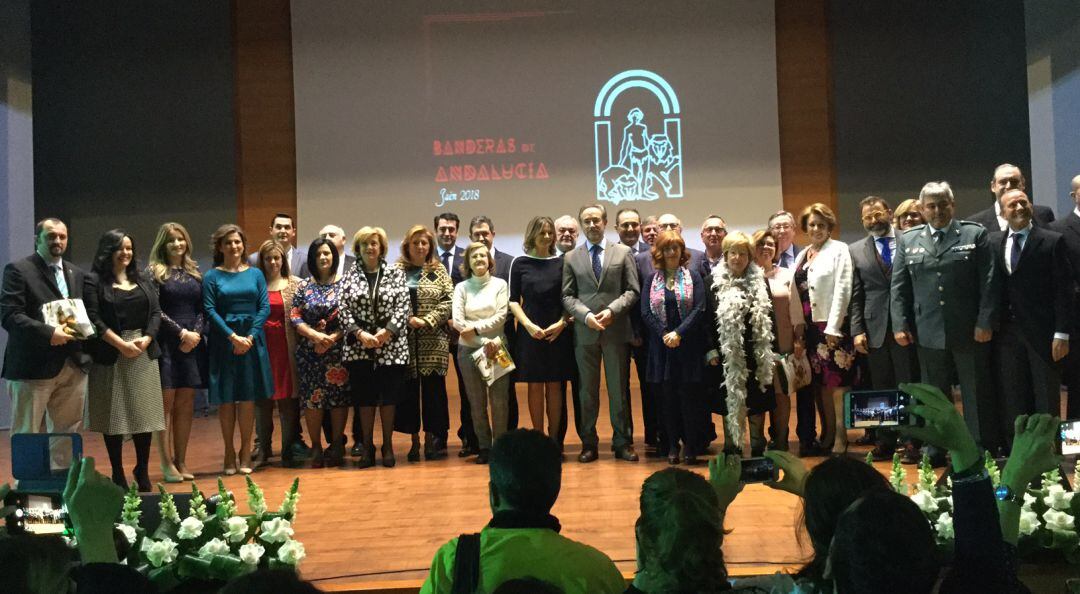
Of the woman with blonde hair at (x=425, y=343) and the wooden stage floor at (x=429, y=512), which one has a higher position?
the woman with blonde hair at (x=425, y=343)

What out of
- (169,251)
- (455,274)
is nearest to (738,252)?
(455,274)

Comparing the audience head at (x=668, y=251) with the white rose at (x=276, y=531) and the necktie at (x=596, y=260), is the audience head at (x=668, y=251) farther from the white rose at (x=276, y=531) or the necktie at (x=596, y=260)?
the white rose at (x=276, y=531)

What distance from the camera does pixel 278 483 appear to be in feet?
18.7

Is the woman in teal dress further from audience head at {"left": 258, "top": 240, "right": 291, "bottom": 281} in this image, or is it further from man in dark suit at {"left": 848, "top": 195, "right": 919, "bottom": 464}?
man in dark suit at {"left": 848, "top": 195, "right": 919, "bottom": 464}

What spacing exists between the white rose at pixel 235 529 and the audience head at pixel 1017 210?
13.1 feet

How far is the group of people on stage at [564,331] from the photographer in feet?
17.4

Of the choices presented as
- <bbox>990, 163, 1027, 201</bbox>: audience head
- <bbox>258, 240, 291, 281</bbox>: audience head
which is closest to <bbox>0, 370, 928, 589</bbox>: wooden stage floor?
<bbox>258, 240, 291, 281</bbox>: audience head

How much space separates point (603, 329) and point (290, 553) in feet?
10.6

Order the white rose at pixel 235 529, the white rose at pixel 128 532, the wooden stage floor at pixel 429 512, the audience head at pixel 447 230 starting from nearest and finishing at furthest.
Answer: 1. the white rose at pixel 128 532
2. the white rose at pixel 235 529
3. the wooden stage floor at pixel 429 512
4. the audience head at pixel 447 230

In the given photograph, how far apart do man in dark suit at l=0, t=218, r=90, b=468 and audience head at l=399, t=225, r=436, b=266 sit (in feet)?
6.05

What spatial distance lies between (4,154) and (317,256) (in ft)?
13.3

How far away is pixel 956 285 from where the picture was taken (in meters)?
5.30

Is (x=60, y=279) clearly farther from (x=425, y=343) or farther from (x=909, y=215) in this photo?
(x=909, y=215)

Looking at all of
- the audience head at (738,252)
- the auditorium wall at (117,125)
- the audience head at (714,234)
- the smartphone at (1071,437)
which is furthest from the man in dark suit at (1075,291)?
the auditorium wall at (117,125)
